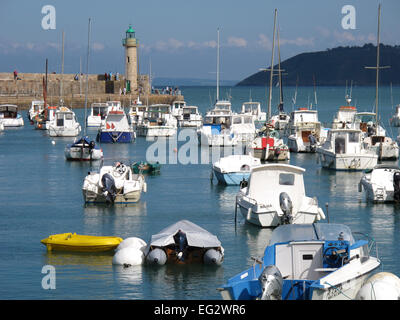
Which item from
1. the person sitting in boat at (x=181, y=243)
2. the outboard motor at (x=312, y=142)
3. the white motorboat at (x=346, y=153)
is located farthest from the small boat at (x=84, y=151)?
the person sitting in boat at (x=181, y=243)

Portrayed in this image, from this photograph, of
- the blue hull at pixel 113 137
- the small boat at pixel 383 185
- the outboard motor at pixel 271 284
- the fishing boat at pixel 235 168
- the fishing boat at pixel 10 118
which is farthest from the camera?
the fishing boat at pixel 10 118

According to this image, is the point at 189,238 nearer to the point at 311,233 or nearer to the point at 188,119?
the point at 311,233

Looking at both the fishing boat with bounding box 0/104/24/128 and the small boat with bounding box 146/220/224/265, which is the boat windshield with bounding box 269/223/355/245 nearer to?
the small boat with bounding box 146/220/224/265

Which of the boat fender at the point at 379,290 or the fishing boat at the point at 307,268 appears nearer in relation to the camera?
the boat fender at the point at 379,290

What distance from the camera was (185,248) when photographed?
21.1m

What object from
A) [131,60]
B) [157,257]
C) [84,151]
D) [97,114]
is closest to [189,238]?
[157,257]

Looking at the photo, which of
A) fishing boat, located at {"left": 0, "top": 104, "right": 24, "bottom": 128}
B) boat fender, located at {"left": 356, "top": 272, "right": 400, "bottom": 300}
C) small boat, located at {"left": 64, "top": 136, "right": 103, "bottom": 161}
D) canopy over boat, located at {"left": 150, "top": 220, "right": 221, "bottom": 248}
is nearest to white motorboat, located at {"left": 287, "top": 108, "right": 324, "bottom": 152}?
small boat, located at {"left": 64, "top": 136, "right": 103, "bottom": 161}

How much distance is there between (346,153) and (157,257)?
21.7m

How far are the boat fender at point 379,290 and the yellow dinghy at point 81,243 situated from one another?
8.63m

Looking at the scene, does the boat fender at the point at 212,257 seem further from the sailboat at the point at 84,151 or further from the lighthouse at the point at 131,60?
the lighthouse at the point at 131,60

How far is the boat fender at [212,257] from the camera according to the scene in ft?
68.2

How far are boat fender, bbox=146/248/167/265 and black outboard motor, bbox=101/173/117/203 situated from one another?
9005 millimetres

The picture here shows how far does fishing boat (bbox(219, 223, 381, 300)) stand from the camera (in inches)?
626
